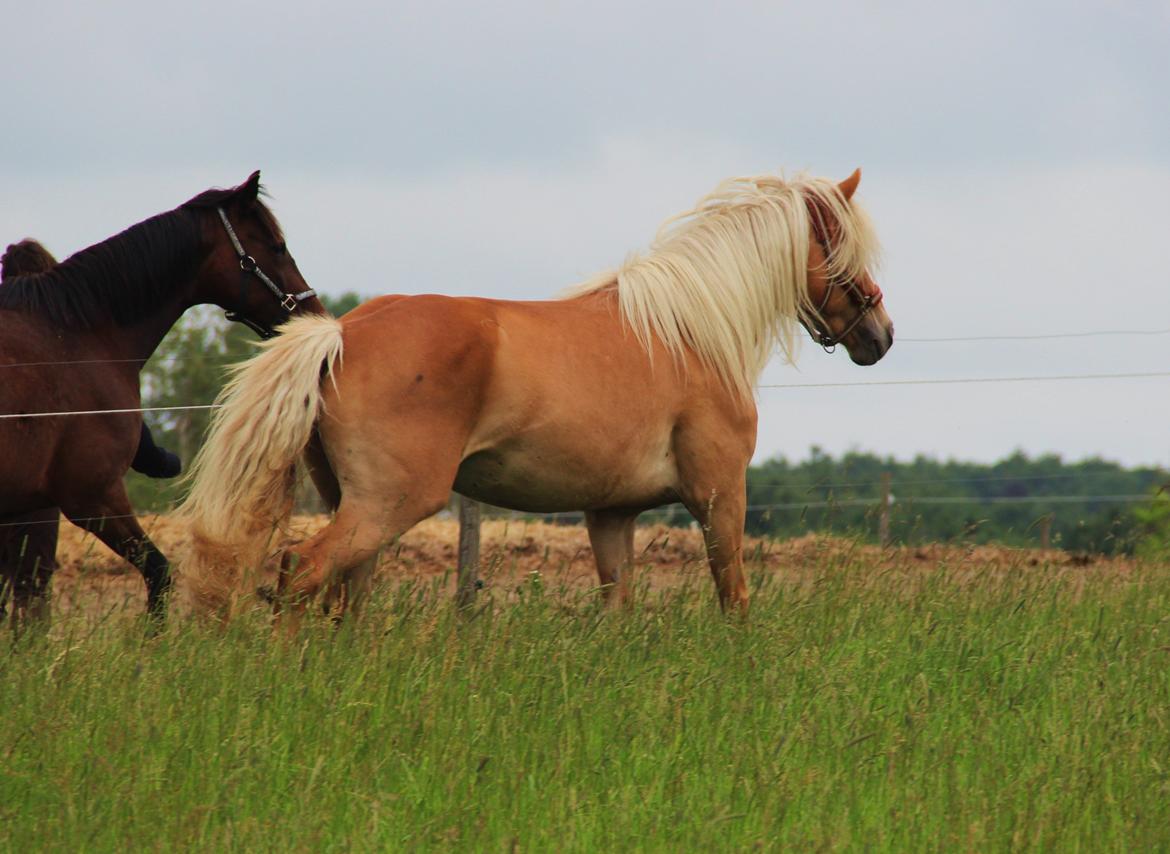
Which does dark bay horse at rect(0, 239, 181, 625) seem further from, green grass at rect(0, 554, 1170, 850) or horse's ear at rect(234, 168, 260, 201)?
green grass at rect(0, 554, 1170, 850)

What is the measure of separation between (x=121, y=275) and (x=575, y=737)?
3252mm

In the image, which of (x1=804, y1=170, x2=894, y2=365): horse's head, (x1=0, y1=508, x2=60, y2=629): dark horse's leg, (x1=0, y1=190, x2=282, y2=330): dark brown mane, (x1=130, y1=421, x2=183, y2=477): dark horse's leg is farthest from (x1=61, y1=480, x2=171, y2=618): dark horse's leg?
(x1=804, y1=170, x2=894, y2=365): horse's head

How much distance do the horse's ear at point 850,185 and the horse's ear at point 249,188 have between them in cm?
284

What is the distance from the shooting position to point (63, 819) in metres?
3.26

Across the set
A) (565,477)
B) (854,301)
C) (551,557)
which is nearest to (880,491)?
(551,557)

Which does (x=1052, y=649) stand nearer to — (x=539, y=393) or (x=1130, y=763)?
(x=1130, y=763)

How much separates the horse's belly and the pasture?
1.14 ft

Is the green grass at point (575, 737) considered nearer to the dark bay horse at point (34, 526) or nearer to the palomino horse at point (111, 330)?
the palomino horse at point (111, 330)

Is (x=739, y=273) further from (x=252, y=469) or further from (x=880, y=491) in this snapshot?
(x=880, y=491)

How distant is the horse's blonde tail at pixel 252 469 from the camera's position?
4.91 m

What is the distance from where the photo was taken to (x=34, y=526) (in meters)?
6.29

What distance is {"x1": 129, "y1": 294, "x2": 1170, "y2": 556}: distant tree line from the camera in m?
7.56

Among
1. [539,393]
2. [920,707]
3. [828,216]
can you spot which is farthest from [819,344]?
→ [920,707]

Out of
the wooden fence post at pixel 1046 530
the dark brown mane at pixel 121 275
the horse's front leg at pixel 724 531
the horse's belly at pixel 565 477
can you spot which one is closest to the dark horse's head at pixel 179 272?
the dark brown mane at pixel 121 275
